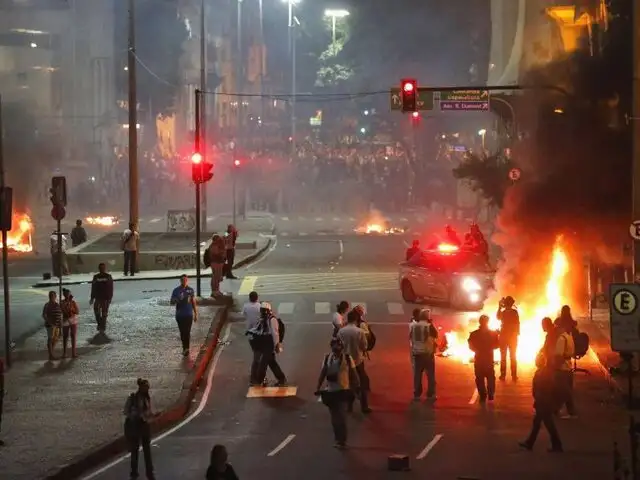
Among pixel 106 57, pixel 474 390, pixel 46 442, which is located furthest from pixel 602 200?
pixel 106 57

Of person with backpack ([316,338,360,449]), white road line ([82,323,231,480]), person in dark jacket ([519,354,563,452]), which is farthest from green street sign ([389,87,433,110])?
person in dark jacket ([519,354,563,452])

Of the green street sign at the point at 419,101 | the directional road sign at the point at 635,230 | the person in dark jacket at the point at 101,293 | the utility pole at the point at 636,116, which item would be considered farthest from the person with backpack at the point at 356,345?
the green street sign at the point at 419,101

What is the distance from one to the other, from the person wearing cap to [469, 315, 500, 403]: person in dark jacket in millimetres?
576

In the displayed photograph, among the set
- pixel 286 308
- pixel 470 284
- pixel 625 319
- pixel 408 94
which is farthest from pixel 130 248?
pixel 625 319

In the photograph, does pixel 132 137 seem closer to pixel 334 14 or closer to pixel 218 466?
pixel 218 466

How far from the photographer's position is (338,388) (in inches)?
557

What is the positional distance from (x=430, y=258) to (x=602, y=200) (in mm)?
4039

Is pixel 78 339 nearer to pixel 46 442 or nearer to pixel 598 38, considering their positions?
pixel 46 442

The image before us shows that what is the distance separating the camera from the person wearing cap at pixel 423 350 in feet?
55.8

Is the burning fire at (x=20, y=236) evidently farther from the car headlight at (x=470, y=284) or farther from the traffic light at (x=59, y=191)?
the traffic light at (x=59, y=191)

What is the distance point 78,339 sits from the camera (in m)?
22.2

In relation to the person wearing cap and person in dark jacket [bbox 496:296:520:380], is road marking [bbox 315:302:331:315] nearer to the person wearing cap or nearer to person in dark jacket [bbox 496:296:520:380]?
person in dark jacket [bbox 496:296:520:380]

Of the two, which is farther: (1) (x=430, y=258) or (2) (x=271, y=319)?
(1) (x=430, y=258)

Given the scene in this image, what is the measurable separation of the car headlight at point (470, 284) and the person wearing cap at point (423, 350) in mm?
9154
